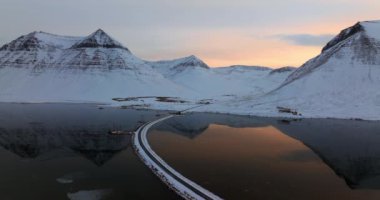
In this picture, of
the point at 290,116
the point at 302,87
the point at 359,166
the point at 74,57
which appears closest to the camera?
the point at 359,166

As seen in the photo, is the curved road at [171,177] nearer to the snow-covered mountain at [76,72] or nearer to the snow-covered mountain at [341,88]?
the snow-covered mountain at [341,88]

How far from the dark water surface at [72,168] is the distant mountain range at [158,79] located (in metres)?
35.3

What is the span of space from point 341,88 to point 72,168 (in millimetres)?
57975

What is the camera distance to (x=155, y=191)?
63.5ft

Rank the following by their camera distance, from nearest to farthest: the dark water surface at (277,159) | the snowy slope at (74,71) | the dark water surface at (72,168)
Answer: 1. the dark water surface at (72,168)
2. the dark water surface at (277,159)
3. the snowy slope at (74,71)

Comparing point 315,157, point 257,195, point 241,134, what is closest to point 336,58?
point 241,134

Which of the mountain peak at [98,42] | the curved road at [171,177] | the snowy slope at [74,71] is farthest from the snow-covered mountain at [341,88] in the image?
the mountain peak at [98,42]

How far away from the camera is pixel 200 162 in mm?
26062

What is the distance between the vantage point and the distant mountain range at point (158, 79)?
69562mm

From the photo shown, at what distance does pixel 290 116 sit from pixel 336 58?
3070 centimetres

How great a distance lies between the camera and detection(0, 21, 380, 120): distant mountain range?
6956 centimetres

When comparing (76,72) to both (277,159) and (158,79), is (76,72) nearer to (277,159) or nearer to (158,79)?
(158,79)

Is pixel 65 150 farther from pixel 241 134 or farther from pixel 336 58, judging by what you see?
pixel 336 58

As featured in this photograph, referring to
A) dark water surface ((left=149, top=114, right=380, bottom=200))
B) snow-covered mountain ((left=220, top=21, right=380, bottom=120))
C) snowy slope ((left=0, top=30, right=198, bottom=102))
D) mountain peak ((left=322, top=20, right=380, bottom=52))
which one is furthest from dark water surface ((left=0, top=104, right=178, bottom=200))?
snowy slope ((left=0, top=30, right=198, bottom=102))
